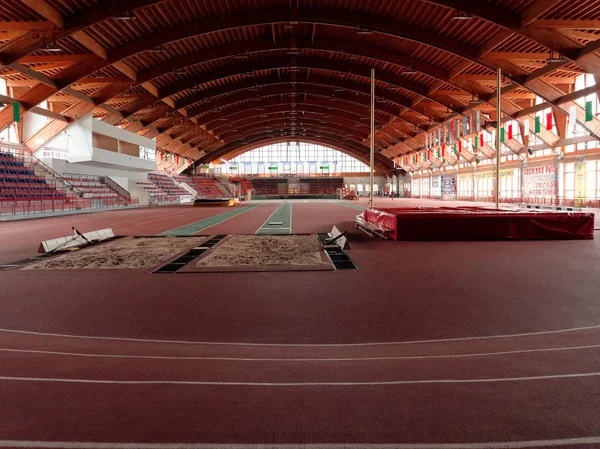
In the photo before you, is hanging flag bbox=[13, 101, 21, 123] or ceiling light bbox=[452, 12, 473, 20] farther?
hanging flag bbox=[13, 101, 21, 123]

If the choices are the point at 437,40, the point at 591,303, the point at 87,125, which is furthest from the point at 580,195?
the point at 87,125

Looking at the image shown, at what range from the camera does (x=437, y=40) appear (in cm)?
2634

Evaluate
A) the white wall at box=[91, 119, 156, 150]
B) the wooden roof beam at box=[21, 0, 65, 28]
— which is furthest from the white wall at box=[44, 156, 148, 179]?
the wooden roof beam at box=[21, 0, 65, 28]

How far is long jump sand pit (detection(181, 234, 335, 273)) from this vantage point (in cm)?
927

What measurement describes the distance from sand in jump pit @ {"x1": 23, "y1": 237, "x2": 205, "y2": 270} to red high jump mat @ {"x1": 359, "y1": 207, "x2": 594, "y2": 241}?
714 cm

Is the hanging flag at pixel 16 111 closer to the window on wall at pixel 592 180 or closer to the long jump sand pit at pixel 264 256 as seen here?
the long jump sand pit at pixel 264 256

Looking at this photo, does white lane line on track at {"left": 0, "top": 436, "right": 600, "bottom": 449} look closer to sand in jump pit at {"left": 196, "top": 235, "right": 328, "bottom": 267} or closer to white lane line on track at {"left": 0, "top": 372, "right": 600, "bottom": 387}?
white lane line on track at {"left": 0, "top": 372, "right": 600, "bottom": 387}

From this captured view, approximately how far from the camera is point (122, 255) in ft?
36.9

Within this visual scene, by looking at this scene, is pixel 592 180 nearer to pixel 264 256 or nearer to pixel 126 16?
pixel 264 256

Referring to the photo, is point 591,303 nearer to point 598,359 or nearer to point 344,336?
point 598,359

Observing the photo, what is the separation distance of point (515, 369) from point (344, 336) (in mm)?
1841

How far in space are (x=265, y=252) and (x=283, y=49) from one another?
2331 cm

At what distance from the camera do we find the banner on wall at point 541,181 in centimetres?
4112

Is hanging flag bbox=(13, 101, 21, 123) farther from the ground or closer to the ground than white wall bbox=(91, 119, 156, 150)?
closer to the ground
